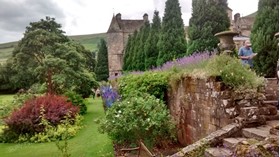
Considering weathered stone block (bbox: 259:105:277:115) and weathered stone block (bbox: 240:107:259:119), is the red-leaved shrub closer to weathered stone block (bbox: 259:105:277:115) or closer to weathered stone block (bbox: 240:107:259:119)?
weathered stone block (bbox: 240:107:259:119)

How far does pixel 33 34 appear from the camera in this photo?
19188 millimetres

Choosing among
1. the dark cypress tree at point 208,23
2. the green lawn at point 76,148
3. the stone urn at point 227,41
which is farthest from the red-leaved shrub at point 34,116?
the dark cypress tree at point 208,23

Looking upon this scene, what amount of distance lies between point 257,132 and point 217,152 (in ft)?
2.44

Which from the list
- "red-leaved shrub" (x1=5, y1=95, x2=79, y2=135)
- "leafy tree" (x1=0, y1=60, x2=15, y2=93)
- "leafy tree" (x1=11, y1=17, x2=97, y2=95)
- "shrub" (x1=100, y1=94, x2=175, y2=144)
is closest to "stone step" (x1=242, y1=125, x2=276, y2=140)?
"shrub" (x1=100, y1=94, x2=175, y2=144)

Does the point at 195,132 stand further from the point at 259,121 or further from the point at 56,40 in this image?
the point at 56,40

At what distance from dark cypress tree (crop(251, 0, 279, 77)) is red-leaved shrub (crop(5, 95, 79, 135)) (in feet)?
23.9

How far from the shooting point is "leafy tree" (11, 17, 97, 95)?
1643 cm

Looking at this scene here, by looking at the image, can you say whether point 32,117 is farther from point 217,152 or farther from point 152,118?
point 217,152

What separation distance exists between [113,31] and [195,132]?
42.7m

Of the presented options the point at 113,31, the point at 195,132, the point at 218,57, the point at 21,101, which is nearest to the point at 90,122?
the point at 21,101

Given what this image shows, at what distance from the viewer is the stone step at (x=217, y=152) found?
204 inches

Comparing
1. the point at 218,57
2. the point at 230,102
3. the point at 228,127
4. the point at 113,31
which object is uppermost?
the point at 113,31

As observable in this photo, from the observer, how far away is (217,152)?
5375mm

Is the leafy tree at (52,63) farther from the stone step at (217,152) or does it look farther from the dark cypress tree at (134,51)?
the dark cypress tree at (134,51)
